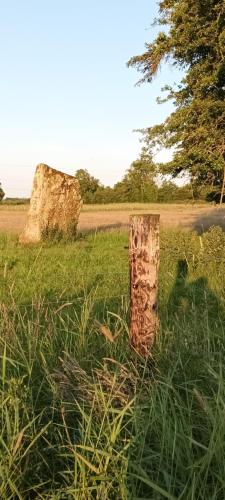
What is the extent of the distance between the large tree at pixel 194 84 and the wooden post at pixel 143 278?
7.73 metres

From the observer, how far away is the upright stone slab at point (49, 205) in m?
14.7

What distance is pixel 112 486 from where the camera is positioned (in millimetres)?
2592

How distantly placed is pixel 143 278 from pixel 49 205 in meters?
10.9

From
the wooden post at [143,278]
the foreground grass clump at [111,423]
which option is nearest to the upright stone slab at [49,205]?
the foreground grass clump at [111,423]

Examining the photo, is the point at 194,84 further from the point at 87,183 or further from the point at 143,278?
the point at 87,183

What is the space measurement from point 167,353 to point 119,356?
0.35 metres

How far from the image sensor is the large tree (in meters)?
11.2

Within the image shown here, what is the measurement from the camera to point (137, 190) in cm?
7094

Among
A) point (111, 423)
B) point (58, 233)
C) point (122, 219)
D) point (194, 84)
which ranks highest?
point (194, 84)

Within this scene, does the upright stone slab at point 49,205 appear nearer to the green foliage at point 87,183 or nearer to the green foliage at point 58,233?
the green foliage at point 58,233

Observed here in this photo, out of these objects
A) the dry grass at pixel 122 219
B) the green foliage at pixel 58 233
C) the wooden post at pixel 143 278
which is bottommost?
the dry grass at pixel 122 219

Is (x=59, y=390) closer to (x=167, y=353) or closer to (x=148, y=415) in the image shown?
(x=148, y=415)

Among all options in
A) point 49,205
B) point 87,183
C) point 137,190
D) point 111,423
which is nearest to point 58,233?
point 49,205

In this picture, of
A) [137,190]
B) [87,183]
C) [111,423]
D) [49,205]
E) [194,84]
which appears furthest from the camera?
[87,183]
